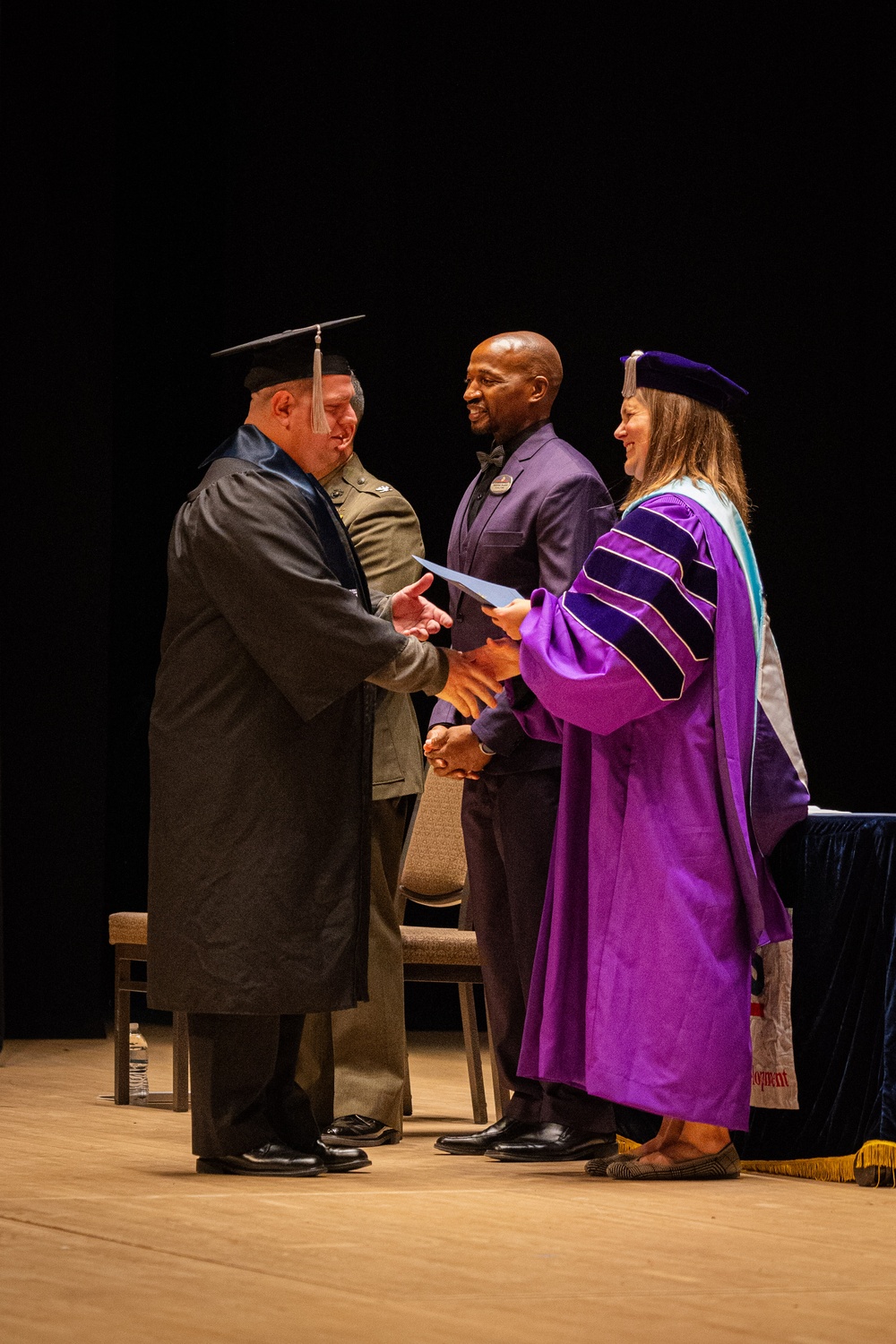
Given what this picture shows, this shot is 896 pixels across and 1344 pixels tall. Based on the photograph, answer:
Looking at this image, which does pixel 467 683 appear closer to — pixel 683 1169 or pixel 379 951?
pixel 379 951

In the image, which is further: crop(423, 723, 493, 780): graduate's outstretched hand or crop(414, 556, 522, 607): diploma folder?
crop(423, 723, 493, 780): graduate's outstretched hand

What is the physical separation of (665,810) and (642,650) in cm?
27

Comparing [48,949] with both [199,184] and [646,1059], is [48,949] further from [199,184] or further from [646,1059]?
[646,1059]

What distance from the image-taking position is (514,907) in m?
3.63

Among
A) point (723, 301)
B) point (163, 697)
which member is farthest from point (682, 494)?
point (723, 301)

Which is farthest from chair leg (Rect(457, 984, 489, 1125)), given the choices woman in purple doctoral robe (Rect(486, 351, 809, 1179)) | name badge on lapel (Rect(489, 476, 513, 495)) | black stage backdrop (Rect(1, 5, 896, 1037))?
black stage backdrop (Rect(1, 5, 896, 1037))

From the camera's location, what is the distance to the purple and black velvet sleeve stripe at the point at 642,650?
127 inches

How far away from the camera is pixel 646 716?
132 inches

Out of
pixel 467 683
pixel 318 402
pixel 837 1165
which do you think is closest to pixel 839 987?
pixel 837 1165

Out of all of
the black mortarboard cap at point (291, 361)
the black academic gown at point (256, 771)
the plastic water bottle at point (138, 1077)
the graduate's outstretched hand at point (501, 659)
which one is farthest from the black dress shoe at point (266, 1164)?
the plastic water bottle at point (138, 1077)

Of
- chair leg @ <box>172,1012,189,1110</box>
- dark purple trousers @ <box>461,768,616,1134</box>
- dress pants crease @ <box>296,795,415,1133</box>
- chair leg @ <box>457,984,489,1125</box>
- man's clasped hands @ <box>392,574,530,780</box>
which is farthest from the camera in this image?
chair leg @ <box>172,1012,189,1110</box>

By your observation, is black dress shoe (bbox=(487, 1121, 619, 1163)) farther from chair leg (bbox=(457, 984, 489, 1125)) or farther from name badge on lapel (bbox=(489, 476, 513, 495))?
name badge on lapel (bbox=(489, 476, 513, 495))

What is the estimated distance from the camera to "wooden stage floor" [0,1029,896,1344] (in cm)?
201

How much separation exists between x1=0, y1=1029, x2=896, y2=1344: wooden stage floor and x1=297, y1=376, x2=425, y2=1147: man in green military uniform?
29cm
